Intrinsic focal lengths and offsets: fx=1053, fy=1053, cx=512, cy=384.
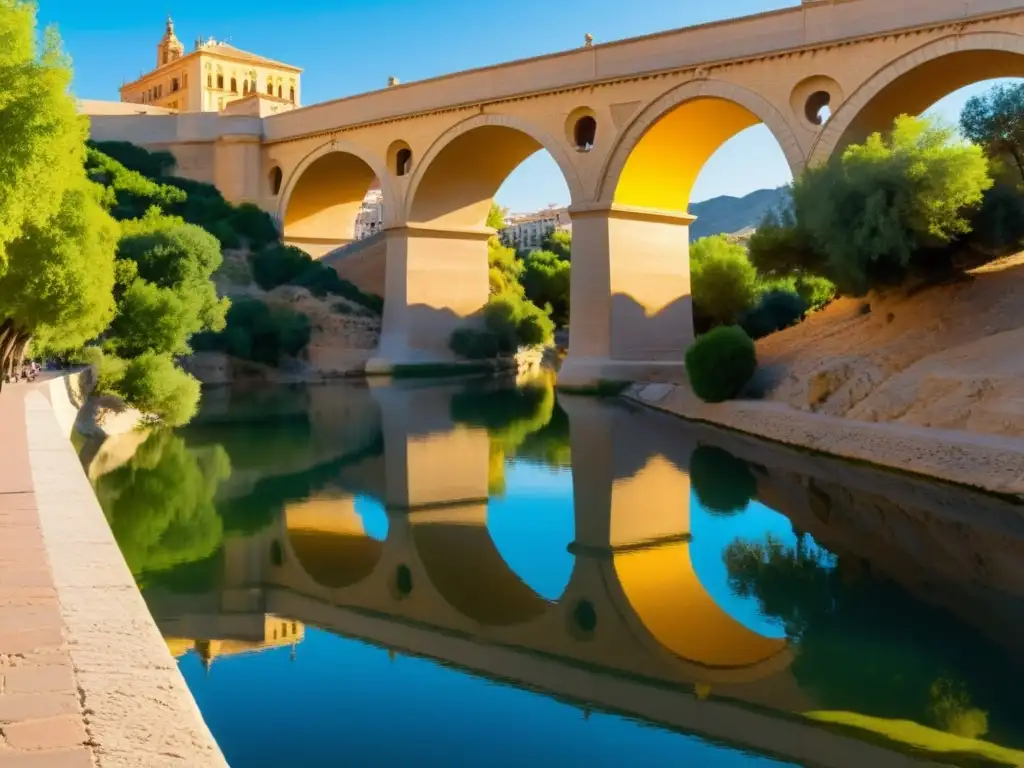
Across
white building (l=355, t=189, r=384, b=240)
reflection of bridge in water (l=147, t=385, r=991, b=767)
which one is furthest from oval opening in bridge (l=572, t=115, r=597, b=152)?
white building (l=355, t=189, r=384, b=240)

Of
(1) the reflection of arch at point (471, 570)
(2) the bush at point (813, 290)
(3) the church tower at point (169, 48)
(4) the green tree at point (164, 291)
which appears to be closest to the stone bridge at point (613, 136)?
A: (4) the green tree at point (164, 291)

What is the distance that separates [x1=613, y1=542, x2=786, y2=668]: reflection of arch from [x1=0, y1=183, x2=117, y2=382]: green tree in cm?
742

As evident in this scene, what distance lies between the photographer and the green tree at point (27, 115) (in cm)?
794

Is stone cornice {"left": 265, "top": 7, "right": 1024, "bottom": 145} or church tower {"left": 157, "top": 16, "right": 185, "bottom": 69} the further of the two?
church tower {"left": 157, "top": 16, "right": 185, "bottom": 69}

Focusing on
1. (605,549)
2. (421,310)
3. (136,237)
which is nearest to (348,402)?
(136,237)

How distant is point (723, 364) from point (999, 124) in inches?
246

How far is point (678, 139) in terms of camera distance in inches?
930

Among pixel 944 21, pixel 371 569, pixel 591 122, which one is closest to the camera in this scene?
pixel 371 569

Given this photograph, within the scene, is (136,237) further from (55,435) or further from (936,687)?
(936,687)

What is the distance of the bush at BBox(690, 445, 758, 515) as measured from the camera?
10.9 m

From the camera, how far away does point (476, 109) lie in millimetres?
26734

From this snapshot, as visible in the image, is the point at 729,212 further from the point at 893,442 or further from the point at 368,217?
the point at 893,442

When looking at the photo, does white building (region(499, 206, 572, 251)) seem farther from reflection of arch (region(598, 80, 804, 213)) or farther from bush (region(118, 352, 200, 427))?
bush (region(118, 352, 200, 427))

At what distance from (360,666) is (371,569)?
230 cm
